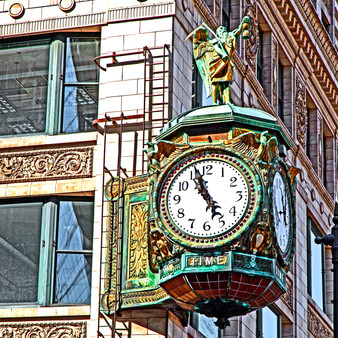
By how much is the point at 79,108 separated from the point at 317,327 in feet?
41.3

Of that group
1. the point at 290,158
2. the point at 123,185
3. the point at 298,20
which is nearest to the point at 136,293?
the point at 123,185

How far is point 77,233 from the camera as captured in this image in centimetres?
2352

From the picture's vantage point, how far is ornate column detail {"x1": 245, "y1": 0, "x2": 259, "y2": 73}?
100 feet

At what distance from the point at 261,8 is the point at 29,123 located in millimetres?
9797

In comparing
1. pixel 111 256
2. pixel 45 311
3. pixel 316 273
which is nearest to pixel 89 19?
pixel 111 256

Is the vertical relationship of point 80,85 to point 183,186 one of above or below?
above

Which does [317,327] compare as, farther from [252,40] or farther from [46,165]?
[46,165]

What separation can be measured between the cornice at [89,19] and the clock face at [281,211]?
206 inches

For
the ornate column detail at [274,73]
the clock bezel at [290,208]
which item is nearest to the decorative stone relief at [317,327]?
the ornate column detail at [274,73]

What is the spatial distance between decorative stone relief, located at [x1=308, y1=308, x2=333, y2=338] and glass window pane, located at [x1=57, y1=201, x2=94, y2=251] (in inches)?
451

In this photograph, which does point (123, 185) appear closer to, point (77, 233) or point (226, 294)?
point (77, 233)

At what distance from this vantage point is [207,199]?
19734mm

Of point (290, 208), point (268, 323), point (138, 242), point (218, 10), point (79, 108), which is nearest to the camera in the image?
point (290, 208)

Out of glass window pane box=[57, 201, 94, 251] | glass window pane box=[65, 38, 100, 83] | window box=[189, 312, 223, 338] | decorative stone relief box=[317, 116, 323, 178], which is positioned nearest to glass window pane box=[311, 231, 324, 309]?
decorative stone relief box=[317, 116, 323, 178]
